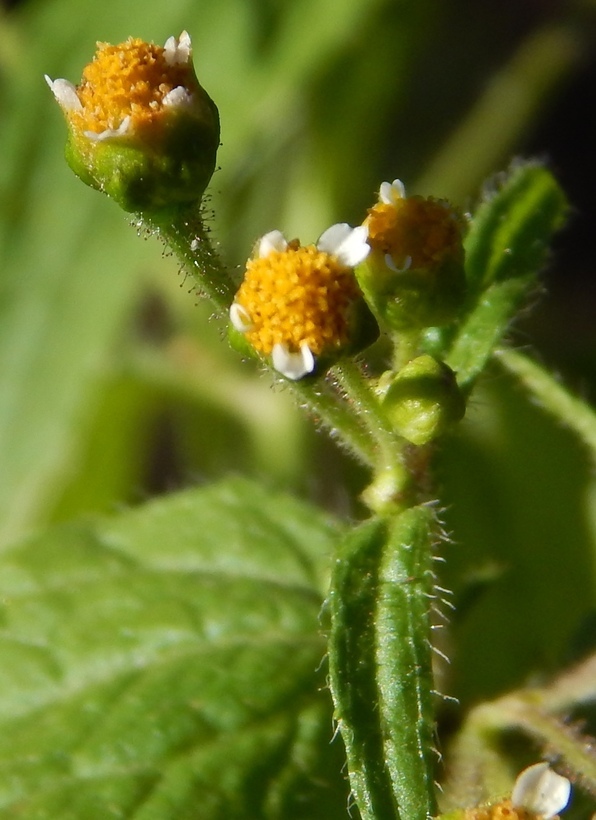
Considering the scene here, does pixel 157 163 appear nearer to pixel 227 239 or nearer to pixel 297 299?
pixel 297 299

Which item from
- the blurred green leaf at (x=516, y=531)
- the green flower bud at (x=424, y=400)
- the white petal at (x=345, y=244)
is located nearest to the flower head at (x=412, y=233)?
the white petal at (x=345, y=244)

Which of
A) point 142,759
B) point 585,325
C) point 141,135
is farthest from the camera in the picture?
point 585,325

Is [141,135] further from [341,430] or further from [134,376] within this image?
[134,376]

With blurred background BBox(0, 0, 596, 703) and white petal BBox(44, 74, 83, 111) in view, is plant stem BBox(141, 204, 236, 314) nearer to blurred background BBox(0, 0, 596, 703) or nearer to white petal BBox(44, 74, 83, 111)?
white petal BBox(44, 74, 83, 111)

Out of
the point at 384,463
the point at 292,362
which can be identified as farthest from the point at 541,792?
the point at 292,362

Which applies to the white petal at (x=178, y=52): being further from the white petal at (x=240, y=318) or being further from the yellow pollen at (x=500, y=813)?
the yellow pollen at (x=500, y=813)

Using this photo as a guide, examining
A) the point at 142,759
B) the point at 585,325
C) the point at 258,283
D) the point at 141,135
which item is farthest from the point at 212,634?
the point at 585,325
